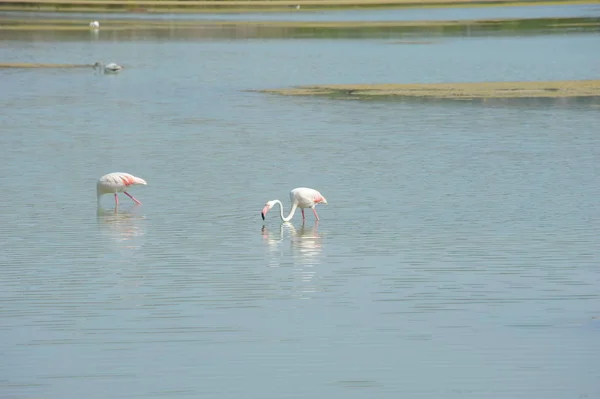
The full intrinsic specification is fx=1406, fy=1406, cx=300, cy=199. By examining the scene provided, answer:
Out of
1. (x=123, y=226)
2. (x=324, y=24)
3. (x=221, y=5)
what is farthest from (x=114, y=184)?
(x=221, y=5)

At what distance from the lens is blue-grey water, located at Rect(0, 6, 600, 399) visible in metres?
9.94

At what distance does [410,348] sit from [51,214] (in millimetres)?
7452

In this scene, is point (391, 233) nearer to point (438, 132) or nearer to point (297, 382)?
point (297, 382)

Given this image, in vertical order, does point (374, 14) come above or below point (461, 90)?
below

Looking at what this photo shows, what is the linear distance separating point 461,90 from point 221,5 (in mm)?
63988

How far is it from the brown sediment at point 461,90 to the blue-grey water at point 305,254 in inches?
74.0

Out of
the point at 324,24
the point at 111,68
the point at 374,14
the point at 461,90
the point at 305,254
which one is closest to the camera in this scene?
the point at 305,254

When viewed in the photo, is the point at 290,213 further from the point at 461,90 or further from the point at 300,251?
the point at 461,90

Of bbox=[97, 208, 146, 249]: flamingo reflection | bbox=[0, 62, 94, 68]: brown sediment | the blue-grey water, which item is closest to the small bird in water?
bbox=[0, 62, 94, 68]: brown sediment

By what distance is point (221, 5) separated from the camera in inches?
3760

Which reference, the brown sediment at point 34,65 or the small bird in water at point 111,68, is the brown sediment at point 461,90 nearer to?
the small bird in water at point 111,68

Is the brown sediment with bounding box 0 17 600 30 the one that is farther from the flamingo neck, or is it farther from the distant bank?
the flamingo neck

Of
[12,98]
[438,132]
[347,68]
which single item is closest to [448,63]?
[347,68]

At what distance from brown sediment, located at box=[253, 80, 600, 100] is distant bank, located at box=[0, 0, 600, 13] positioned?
2205 inches
